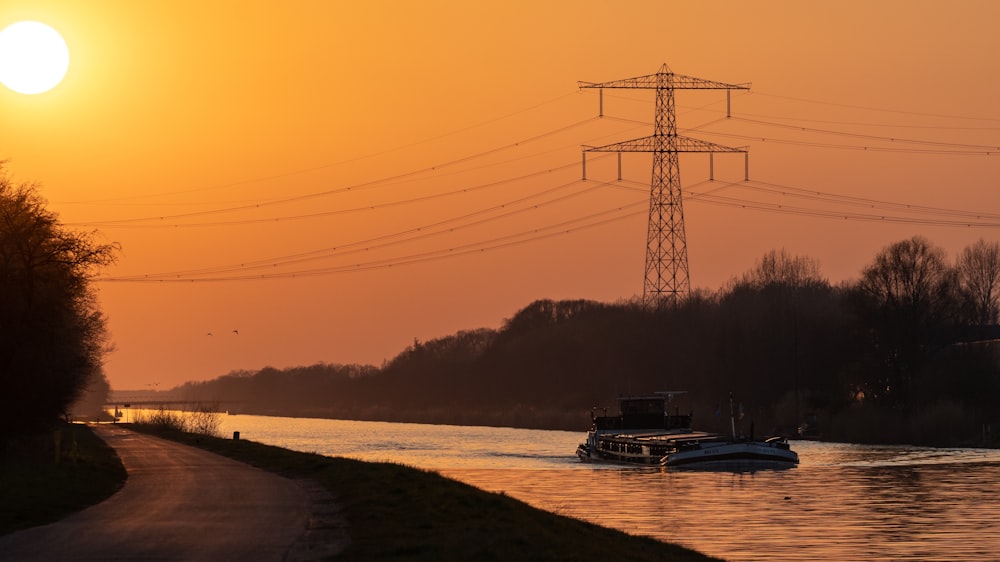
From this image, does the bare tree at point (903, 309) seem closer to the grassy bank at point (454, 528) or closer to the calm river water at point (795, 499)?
the calm river water at point (795, 499)

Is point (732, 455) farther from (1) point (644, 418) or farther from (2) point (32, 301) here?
(2) point (32, 301)

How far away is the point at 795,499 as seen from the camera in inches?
2825

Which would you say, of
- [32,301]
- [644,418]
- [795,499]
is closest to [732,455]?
[644,418]

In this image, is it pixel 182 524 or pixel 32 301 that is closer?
pixel 182 524

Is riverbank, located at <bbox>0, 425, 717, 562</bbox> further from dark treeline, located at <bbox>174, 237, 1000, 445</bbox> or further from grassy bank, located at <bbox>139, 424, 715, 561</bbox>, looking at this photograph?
dark treeline, located at <bbox>174, 237, 1000, 445</bbox>

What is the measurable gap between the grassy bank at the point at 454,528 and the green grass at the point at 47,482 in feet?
27.8

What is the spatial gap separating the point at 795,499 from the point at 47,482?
3932 centimetres

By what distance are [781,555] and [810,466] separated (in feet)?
195

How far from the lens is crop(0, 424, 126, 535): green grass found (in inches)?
1556

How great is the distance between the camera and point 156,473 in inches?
2367

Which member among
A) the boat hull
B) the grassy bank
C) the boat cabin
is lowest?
the grassy bank

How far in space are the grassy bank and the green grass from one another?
27.8 ft

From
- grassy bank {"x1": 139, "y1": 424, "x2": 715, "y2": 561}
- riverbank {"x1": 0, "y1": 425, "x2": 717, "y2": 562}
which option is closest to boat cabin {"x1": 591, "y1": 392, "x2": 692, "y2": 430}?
riverbank {"x1": 0, "y1": 425, "x2": 717, "y2": 562}

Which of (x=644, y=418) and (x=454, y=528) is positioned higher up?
(x=644, y=418)
